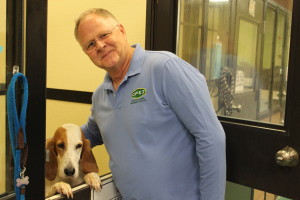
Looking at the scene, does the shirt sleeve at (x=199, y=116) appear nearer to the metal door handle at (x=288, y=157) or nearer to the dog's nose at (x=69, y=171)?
the metal door handle at (x=288, y=157)

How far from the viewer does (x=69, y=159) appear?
142 cm

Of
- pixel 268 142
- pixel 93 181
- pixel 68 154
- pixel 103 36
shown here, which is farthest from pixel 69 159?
pixel 268 142

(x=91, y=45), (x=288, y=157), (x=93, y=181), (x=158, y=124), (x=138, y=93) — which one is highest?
(x=91, y=45)

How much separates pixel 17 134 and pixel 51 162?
1.86 ft

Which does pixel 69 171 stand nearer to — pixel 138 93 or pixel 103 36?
pixel 138 93

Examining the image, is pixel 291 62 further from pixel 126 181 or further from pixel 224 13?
pixel 126 181

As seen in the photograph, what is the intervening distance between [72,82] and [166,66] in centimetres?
123

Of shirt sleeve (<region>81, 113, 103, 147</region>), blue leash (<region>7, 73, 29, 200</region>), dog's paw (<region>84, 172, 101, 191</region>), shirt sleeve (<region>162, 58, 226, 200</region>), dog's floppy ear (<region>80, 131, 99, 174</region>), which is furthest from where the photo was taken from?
shirt sleeve (<region>81, 113, 103, 147</region>)

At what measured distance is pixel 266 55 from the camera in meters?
1.42

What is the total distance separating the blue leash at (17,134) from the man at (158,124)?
459 mm

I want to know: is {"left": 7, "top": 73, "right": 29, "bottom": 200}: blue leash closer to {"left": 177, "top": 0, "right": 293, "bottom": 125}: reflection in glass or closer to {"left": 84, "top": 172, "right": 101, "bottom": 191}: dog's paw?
{"left": 84, "top": 172, "right": 101, "bottom": 191}: dog's paw

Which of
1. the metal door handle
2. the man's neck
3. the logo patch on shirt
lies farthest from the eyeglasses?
the metal door handle

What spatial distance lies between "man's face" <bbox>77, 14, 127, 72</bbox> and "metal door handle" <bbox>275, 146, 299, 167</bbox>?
71 cm

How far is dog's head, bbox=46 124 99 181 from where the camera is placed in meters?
1.39
